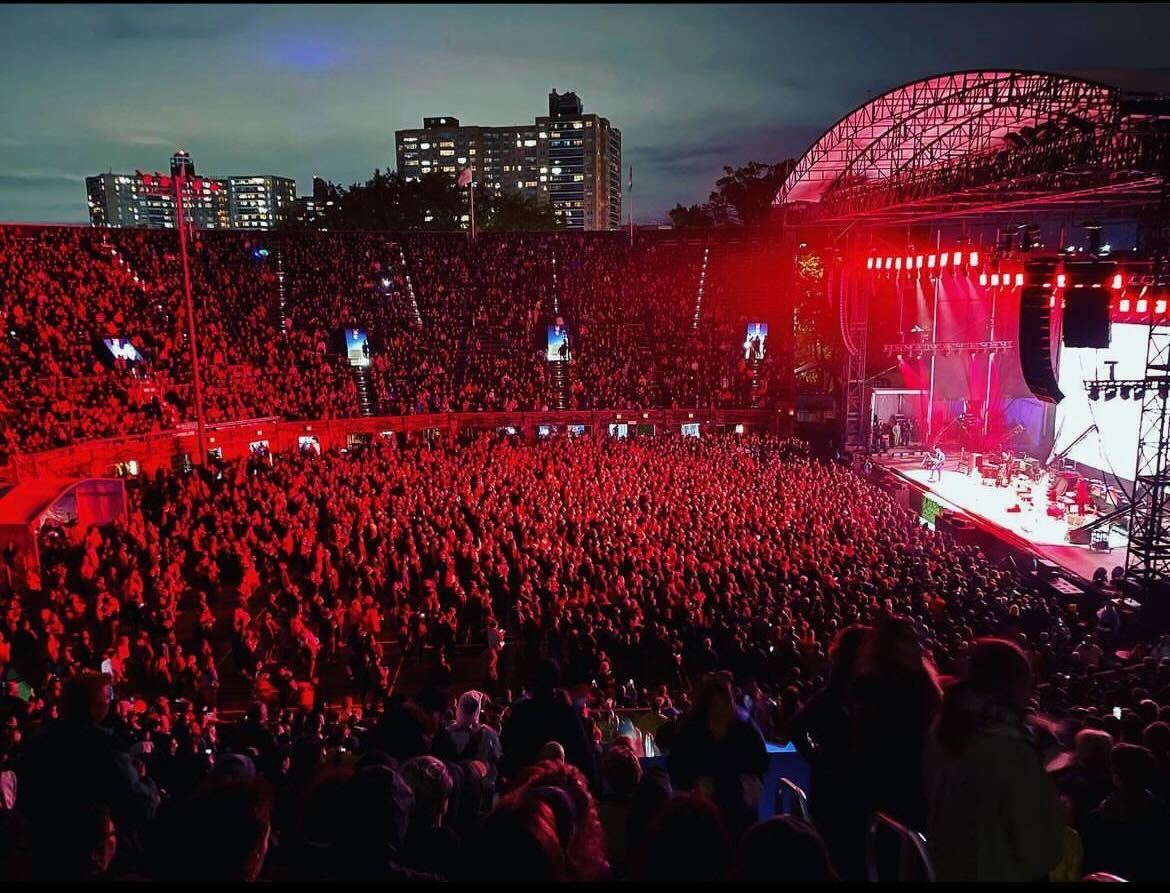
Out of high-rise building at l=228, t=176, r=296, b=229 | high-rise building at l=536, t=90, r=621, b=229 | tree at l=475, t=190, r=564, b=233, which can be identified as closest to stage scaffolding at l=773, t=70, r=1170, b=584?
tree at l=475, t=190, r=564, b=233

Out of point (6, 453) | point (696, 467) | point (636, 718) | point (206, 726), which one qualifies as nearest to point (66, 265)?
point (6, 453)

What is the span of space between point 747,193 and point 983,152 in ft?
115

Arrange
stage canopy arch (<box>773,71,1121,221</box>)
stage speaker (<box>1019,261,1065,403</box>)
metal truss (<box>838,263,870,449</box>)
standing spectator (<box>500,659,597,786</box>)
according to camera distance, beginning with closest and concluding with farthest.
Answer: standing spectator (<box>500,659,597,786</box>), stage canopy arch (<box>773,71,1121,221</box>), stage speaker (<box>1019,261,1065,403</box>), metal truss (<box>838,263,870,449</box>)

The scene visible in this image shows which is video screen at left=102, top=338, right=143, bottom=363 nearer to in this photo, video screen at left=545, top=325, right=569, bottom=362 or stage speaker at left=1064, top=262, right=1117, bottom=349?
video screen at left=545, top=325, right=569, bottom=362

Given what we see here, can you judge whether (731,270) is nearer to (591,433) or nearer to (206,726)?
(591,433)

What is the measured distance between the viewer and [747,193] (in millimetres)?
55750

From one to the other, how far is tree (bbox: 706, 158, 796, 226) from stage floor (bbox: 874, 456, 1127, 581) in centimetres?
3551

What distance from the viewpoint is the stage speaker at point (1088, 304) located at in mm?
14617

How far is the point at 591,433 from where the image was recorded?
98.7 ft

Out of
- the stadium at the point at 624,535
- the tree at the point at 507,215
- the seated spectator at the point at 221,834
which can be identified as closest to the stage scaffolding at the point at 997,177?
the stadium at the point at 624,535

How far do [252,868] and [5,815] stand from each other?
2.13m

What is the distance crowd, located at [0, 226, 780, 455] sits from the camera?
976 inches

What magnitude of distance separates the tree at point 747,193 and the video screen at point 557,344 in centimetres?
2569

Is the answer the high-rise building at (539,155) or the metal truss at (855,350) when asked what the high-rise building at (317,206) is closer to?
the metal truss at (855,350)
